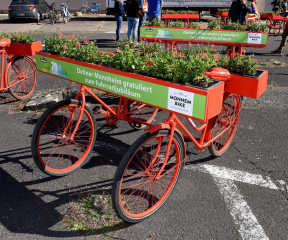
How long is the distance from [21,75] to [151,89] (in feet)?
12.3

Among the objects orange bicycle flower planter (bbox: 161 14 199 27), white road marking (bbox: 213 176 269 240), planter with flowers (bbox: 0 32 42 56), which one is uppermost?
orange bicycle flower planter (bbox: 161 14 199 27)

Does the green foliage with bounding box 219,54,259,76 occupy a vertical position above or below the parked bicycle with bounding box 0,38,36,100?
above

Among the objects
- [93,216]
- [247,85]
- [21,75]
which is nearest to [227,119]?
[247,85]

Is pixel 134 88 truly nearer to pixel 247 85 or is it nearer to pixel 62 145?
pixel 247 85

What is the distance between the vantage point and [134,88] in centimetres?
275

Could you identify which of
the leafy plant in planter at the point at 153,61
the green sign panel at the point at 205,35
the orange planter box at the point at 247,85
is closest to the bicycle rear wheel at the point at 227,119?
the orange planter box at the point at 247,85

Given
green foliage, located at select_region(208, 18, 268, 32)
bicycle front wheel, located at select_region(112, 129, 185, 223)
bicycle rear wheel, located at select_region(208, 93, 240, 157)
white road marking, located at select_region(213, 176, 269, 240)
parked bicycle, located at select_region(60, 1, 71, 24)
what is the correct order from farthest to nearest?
parked bicycle, located at select_region(60, 1, 71, 24)
green foliage, located at select_region(208, 18, 268, 32)
bicycle rear wheel, located at select_region(208, 93, 240, 157)
white road marking, located at select_region(213, 176, 269, 240)
bicycle front wheel, located at select_region(112, 129, 185, 223)

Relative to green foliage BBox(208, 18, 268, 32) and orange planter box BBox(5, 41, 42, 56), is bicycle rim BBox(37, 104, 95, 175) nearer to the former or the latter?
orange planter box BBox(5, 41, 42, 56)

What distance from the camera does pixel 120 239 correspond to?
2.63m

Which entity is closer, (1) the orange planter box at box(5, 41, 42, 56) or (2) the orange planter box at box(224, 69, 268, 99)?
(2) the orange planter box at box(224, 69, 268, 99)

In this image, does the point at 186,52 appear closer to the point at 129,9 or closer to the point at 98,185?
the point at 98,185

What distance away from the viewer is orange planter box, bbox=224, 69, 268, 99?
2.96 m

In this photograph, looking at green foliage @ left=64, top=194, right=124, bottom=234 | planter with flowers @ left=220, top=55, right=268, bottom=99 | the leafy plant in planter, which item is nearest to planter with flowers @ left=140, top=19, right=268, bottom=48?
the leafy plant in planter

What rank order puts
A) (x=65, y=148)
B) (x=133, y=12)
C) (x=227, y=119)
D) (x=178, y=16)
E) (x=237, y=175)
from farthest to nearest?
1. (x=178, y=16)
2. (x=133, y=12)
3. (x=65, y=148)
4. (x=227, y=119)
5. (x=237, y=175)
